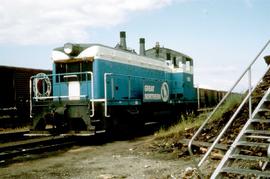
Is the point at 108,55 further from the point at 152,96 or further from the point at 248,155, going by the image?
the point at 248,155

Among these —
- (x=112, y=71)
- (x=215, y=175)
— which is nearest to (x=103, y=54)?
(x=112, y=71)

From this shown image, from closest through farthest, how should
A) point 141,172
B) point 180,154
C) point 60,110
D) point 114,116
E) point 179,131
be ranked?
1. point 141,172
2. point 180,154
3. point 179,131
4. point 60,110
5. point 114,116

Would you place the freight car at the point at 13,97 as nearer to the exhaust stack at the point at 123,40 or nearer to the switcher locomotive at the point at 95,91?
the switcher locomotive at the point at 95,91

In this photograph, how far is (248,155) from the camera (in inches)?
236

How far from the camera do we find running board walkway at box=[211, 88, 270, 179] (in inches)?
193

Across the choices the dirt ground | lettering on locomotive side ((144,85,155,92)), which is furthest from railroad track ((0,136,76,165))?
lettering on locomotive side ((144,85,155,92))

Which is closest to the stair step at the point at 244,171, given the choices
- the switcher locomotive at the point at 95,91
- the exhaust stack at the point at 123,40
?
the switcher locomotive at the point at 95,91

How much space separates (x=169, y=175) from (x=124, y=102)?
238 inches

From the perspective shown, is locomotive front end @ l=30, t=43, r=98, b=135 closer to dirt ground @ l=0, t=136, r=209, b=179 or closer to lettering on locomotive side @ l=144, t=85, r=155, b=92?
dirt ground @ l=0, t=136, r=209, b=179

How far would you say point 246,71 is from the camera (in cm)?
631

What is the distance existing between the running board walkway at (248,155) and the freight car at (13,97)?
37.9 ft

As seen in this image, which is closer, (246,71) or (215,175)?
(215,175)

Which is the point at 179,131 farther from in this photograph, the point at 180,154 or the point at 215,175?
the point at 215,175

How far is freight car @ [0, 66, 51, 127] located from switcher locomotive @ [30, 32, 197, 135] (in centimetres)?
390
